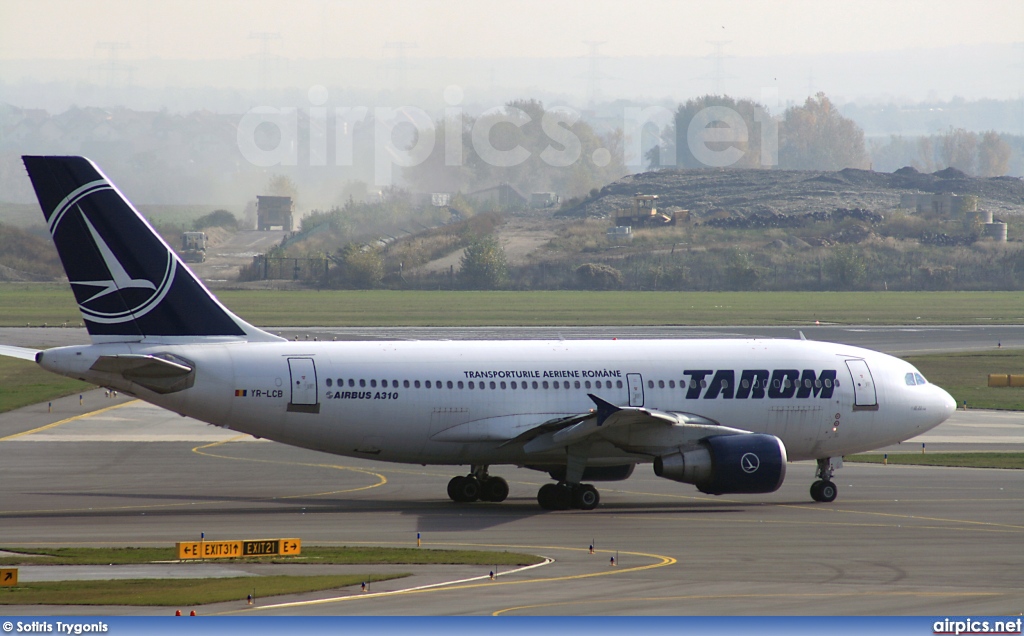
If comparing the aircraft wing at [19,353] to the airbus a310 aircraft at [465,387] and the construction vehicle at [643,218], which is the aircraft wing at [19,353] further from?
the construction vehicle at [643,218]

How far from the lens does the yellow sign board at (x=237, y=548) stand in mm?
26625

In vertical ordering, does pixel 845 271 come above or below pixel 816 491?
above

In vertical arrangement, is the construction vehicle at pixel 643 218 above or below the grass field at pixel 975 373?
above

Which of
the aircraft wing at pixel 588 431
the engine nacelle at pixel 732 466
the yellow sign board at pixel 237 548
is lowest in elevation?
the yellow sign board at pixel 237 548

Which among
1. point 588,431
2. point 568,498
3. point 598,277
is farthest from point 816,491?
point 598,277

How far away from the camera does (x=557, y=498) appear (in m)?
35.3

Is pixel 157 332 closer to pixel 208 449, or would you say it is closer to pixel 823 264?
pixel 208 449

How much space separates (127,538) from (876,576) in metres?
Answer: 17.0

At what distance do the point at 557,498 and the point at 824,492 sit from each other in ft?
26.3

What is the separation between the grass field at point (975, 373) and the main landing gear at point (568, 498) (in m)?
33.0

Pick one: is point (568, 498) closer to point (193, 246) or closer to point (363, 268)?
point (363, 268)

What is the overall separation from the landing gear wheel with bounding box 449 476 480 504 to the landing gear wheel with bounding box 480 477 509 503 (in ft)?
0.60

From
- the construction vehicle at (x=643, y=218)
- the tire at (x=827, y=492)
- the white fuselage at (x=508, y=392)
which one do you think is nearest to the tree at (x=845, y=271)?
the construction vehicle at (x=643, y=218)

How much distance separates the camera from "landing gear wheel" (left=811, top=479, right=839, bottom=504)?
36906mm
